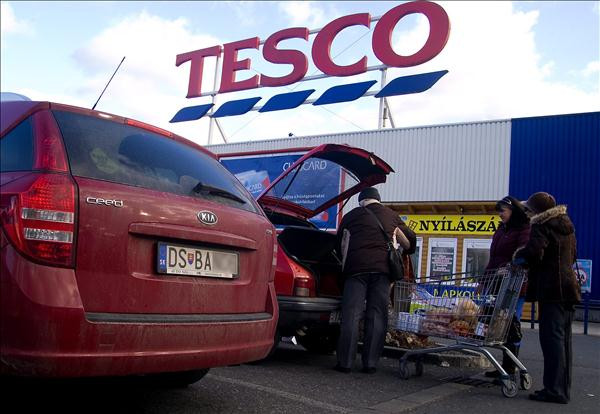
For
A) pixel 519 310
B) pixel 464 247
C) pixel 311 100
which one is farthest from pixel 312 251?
pixel 311 100

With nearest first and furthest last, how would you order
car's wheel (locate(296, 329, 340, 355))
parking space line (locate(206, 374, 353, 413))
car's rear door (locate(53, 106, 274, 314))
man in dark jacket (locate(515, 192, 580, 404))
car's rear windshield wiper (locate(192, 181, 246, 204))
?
car's rear door (locate(53, 106, 274, 314)), car's rear windshield wiper (locate(192, 181, 246, 204)), parking space line (locate(206, 374, 353, 413)), man in dark jacket (locate(515, 192, 580, 404)), car's wheel (locate(296, 329, 340, 355))

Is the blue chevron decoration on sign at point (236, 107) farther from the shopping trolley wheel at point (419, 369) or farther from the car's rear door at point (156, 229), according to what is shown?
the car's rear door at point (156, 229)

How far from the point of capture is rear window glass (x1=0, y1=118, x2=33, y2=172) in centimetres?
286

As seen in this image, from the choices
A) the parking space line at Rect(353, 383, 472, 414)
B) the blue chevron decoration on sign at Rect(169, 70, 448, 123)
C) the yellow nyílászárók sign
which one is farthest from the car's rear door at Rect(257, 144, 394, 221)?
the blue chevron decoration on sign at Rect(169, 70, 448, 123)

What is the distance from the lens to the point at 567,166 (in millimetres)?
16469

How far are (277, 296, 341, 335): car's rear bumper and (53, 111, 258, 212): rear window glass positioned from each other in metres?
1.65

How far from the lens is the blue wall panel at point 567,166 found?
15953 millimetres

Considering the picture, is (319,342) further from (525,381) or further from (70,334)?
(70,334)

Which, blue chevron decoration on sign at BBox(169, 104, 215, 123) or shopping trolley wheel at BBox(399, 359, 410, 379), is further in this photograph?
blue chevron decoration on sign at BBox(169, 104, 215, 123)

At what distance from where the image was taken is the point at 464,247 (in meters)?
17.6

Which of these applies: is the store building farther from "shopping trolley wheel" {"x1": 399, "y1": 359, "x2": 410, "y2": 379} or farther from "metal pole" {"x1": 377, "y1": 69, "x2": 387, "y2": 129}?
"shopping trolley wheel" {"x1": 399, "y1": 359, "x2": 410, "y2": 379}

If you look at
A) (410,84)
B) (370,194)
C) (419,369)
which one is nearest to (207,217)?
(370,194)

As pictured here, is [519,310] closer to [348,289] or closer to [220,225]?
[348,289]

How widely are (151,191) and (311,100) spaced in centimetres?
2009
